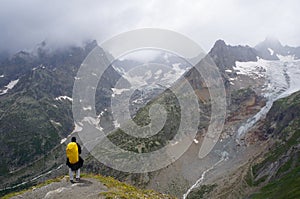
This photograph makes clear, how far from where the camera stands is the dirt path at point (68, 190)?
119 ft

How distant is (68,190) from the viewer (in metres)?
37.6

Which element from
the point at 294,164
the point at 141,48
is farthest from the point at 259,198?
the point at 141,48

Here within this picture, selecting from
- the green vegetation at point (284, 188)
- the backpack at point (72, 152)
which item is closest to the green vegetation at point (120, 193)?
the backpack at point (72, 152)

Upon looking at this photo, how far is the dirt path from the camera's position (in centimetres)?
3642

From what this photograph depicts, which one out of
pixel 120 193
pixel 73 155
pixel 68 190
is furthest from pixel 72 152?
pixel 120 193

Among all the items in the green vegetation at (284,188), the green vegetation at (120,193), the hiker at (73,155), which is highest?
the hiker at (73,155)

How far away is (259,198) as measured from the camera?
169 meters

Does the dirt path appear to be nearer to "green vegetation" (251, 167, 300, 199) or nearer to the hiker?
the hiker

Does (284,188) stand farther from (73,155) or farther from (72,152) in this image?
(72,152)

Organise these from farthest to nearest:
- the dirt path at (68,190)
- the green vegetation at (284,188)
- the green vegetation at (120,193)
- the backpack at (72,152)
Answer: the green vegetation at (284,188)
the backpack at (72,152)
the dirt path at (68,190)
the green vegetation at (120,193)

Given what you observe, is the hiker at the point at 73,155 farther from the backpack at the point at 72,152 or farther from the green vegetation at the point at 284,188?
the green vegetation at the point at 284,188

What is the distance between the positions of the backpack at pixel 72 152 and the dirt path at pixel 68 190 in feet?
9.47

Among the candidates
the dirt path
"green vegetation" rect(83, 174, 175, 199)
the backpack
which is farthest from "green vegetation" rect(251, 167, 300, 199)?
the backpack

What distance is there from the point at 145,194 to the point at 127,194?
3.68 meters
